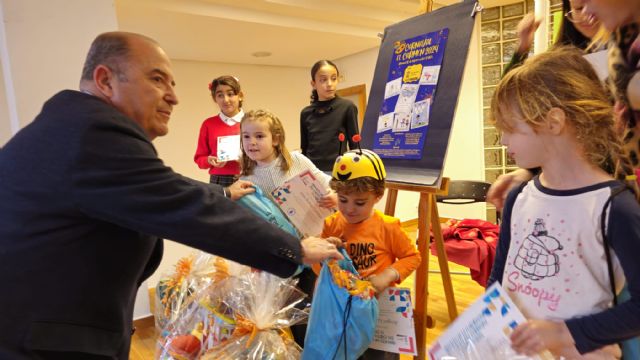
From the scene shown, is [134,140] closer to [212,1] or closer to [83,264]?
[83,264]

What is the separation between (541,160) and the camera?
2.69 feet

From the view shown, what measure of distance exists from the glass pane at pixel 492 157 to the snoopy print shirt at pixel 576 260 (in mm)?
3838

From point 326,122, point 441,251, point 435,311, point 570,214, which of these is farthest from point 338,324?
point 435,311

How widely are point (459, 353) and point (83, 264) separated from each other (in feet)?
2.69

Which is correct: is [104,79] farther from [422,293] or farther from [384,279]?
[422,293]

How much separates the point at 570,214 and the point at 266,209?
1.09m

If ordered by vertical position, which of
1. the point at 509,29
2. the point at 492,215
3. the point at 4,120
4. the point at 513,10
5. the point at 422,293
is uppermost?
the point at 513,10

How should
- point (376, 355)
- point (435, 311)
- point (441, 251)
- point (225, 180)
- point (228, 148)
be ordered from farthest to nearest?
point (435, 311)
point (225, 180)
point (228, 148)
point (441, 251)
point (376, 355)

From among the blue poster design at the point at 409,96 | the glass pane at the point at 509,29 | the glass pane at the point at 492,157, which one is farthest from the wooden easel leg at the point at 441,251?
the glass pane at the point at 509,29

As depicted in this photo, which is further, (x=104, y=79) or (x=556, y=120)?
(x=104, y=79)

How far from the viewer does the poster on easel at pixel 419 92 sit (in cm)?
173

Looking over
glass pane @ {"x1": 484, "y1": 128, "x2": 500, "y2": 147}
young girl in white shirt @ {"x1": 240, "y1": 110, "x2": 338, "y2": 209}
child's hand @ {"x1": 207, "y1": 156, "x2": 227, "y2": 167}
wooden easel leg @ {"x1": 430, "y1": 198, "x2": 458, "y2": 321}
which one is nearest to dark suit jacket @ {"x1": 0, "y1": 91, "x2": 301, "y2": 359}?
young girl in white shirt @ {"x1": 240, "y1": 110, "x2": 338, "y2": 209}

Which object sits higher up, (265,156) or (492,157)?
(265,156)

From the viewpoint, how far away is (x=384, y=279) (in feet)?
4.56
